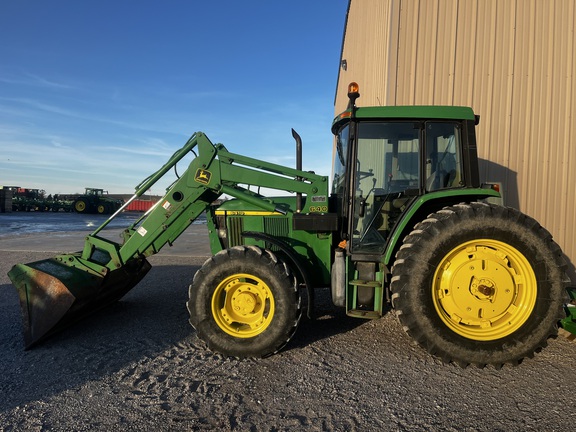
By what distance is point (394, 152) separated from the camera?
369cm

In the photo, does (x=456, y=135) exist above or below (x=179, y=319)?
above

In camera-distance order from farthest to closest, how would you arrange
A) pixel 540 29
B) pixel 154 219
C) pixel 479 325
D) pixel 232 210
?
1. pixel 540 29
2. pixel 232 210
3. pixel 154 219
4. pixel 479 325

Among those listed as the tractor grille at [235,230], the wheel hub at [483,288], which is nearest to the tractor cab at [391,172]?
the wheel hub at [483,288]

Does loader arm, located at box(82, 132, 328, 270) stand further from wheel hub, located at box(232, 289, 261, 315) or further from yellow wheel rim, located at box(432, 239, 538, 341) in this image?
yellow wheel rim, located at box(432, 239, 538, 341)

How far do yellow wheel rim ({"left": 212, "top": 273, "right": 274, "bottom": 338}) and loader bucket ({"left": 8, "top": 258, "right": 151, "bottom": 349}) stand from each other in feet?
4.54

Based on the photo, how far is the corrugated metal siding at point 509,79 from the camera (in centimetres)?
589

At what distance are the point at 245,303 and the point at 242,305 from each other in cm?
4

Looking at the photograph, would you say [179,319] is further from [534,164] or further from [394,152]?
[534,164]

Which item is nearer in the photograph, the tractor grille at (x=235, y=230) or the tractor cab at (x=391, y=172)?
the tractor cab at (x=391, y=172)

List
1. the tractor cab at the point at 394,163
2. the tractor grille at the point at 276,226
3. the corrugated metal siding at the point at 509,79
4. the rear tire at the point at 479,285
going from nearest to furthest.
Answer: the rear tire at the point at 479,285, the tractor cab at the point at 394,163, the tractor grille at the point at 276,226, the corrugated metal siding at the point at 509,79

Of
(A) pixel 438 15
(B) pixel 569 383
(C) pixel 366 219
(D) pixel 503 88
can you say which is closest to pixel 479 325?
(B) pixel 569 383

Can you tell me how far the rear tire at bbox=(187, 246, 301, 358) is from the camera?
131 inches

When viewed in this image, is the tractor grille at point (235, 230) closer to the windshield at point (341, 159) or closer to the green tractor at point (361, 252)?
the green tractor at point (361, 252)

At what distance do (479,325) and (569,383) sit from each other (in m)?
0.73
